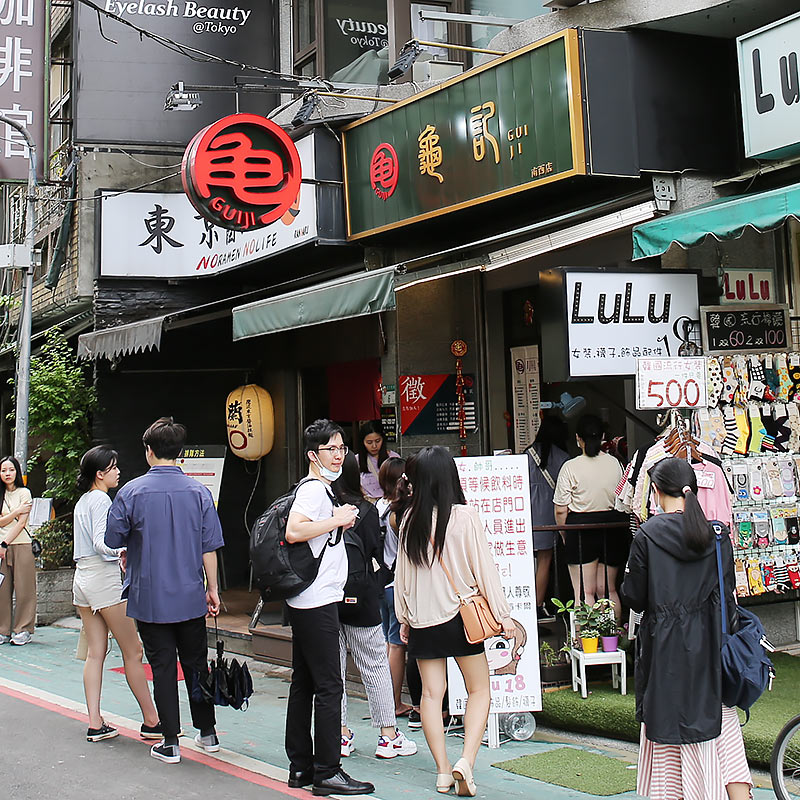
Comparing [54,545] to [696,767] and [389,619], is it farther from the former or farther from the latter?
[696,767]

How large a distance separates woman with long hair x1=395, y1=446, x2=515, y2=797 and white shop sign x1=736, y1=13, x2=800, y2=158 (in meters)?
3.64

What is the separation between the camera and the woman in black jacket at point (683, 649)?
5043 millimetres

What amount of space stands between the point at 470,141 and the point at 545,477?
297cm

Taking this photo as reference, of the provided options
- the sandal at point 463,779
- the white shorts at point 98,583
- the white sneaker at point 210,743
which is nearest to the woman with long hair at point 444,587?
the sandal at point 463,779

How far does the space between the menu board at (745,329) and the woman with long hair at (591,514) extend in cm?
119

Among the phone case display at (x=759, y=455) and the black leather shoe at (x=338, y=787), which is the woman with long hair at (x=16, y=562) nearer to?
the black leather shoe at (x=338, y=787)

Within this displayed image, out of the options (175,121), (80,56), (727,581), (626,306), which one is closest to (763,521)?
(626,306)

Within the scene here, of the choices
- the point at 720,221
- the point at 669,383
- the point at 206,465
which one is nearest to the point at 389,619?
the point at 669,383

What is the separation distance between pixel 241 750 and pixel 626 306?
3.98m

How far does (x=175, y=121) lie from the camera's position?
13.1m

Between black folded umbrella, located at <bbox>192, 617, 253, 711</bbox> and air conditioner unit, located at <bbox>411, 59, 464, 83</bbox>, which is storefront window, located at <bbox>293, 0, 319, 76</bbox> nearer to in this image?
air conditioner unit, located at <bbox>411, 59, 464, 83</bbox>

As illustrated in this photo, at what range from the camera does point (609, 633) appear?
759 centimetres

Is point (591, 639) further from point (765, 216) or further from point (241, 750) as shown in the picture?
point (765, 216)

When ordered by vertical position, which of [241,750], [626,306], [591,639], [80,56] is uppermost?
[80,56]
